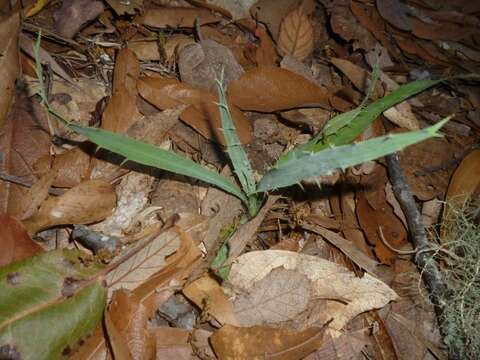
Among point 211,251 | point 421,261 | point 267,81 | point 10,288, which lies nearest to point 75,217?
point 10,288

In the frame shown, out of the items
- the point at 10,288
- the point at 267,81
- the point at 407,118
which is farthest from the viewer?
the point at 407,118

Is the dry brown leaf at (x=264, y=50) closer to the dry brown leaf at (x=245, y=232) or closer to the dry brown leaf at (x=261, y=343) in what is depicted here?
the dry brown leaf at (x=245, y=232)

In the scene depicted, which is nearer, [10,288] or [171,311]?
[10,288]

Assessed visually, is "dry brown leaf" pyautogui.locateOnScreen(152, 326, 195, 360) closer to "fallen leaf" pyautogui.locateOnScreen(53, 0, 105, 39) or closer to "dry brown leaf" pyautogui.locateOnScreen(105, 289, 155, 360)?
"dry brown leaf" pyautogui.locateOnScreen(105, 289, 155, 360)

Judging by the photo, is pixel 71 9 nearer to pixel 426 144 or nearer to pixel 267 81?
pixel 267 81

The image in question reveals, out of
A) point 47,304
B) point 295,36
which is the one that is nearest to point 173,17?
point 295,36

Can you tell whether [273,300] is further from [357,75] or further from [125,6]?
[125,6]
